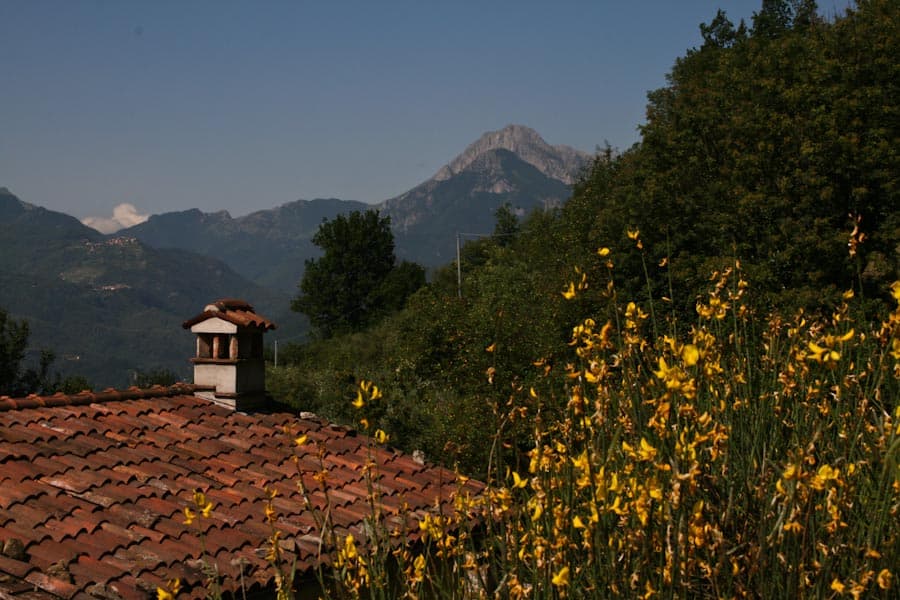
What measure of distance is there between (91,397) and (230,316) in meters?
1.91

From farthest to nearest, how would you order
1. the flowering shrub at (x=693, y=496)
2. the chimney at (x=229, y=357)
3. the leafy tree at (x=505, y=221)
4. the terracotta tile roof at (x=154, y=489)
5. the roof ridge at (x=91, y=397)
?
the leafy tree at (x=505, y=221)
the chimney at (x=229, y=357)
the roof ridge at (x=91, y=397)
the terracotta tile roof at (x=154, y=489)
the flowering shrub at (x=693, y=496)

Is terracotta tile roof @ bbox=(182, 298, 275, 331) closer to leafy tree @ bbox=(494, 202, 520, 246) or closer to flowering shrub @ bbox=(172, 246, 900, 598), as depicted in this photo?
flowering shrub @ bbox=(172, 246, 900, 598)

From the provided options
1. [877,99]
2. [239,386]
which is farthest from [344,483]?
[877,99]

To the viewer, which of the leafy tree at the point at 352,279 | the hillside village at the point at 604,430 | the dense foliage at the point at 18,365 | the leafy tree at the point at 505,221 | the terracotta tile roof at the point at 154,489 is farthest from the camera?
the leafy tree at the point at 505,221

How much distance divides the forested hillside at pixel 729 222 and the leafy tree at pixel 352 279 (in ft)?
121

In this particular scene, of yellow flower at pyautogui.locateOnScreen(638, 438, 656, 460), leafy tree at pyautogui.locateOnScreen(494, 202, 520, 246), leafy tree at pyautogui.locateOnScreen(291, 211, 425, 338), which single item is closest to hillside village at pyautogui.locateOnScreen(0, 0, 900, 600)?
yellow flower at pyautogui.locateOnScreen(638, 438, 656, 460)

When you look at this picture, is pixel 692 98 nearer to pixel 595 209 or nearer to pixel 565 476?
pixel 595 209

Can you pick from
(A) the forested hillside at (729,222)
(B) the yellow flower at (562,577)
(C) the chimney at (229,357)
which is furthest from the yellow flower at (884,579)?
(A) the forested hillside at (729,222)

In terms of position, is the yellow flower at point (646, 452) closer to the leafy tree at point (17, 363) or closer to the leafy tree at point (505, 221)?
the leafy tree at point (17, 363)

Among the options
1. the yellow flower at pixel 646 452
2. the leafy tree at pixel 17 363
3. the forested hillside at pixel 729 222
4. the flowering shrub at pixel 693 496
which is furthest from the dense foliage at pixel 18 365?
the yellow flower at pixel 646 452

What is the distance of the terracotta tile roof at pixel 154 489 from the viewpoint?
21.8 ft

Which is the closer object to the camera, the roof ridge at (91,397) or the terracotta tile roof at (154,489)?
the terracotta tile roof at (154,489)

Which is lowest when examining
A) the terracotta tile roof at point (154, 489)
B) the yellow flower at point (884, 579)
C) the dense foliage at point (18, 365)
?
the dense foliage at point (18, 365)

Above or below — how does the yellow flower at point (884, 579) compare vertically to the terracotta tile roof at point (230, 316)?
below
